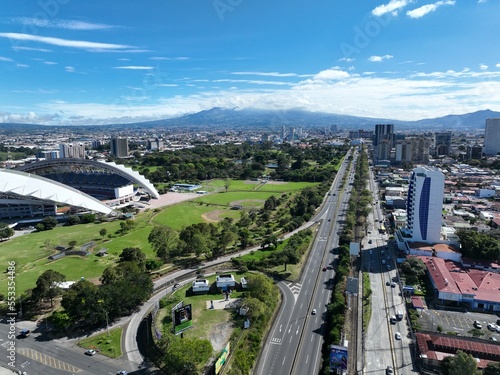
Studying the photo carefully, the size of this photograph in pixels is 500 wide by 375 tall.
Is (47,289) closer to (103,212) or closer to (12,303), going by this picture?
(12,303)

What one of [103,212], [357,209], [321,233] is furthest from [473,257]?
[103,212]

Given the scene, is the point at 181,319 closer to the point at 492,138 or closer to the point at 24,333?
the point at 24,333

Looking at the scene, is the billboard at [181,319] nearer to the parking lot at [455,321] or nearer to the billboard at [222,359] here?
the billboard at [222,359]

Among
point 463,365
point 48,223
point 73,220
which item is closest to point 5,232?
point 48,223

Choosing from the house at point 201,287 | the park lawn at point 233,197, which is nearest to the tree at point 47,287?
the house at point 201,287

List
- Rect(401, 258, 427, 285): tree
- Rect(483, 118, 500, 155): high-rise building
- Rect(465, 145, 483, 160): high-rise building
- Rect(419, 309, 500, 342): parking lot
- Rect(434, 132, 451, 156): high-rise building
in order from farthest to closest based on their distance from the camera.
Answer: Rect(434, 132, 451, 156): high-rise building < Rect(483, 118, 500, 155): high-rise building < Rect(465, 145, 483, 160): high-rise building < Rect(401, 258, 427, 285): tree < Rect(419, 309, 500, 342): parking lot

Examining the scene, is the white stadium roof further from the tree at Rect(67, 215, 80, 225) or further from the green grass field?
the green grass field

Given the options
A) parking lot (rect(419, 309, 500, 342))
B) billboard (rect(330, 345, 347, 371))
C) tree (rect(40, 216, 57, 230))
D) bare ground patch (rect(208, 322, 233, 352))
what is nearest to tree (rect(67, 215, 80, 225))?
tree (rect(40, 216, 57, 230))
